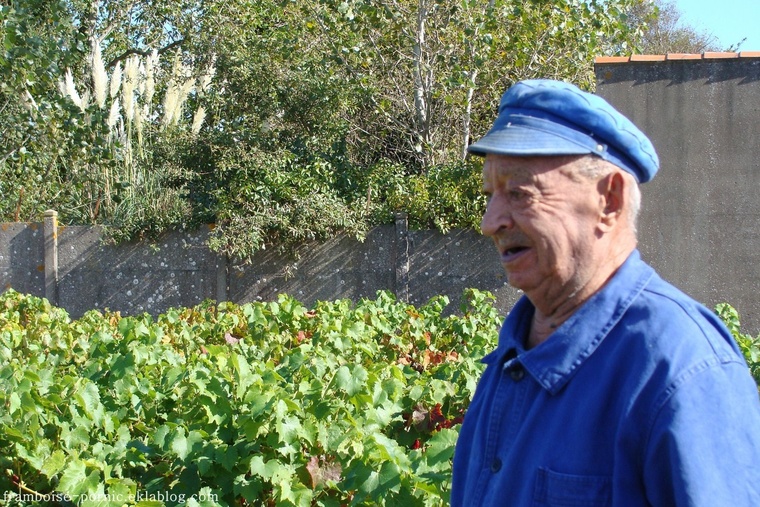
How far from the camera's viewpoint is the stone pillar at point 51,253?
420 inches

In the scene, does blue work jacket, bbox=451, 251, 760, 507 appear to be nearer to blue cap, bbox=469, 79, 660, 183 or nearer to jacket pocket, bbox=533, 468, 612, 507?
jacket pocket, bbox=533, 468, 612, 507

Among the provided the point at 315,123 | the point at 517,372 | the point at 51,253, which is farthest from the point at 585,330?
the point at 51,253

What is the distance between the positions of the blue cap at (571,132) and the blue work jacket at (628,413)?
191 millimetres

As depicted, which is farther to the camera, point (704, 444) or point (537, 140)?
point (537, 140)

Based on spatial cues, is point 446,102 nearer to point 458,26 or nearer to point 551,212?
point 458,26

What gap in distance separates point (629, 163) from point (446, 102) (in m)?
8.89

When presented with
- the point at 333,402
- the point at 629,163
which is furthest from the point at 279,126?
the point at 629,163

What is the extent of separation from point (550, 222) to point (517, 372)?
0.30 meters

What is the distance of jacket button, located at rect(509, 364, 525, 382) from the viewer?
171 cm

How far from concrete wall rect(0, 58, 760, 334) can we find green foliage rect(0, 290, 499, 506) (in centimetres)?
542

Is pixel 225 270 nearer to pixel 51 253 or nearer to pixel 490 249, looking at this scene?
pixel 51 253

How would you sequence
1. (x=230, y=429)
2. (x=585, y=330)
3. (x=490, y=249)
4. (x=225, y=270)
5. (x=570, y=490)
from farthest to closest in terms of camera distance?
1. (x=225, y=270)
2. (x=490, y=249)
3. (x=230, y=429)
4. (x=585, y=330)
5. (x=570, y=490)

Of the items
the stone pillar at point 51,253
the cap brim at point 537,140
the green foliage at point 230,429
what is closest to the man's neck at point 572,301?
the cap brim at point 537,140

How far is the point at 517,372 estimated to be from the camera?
5.65 feet
